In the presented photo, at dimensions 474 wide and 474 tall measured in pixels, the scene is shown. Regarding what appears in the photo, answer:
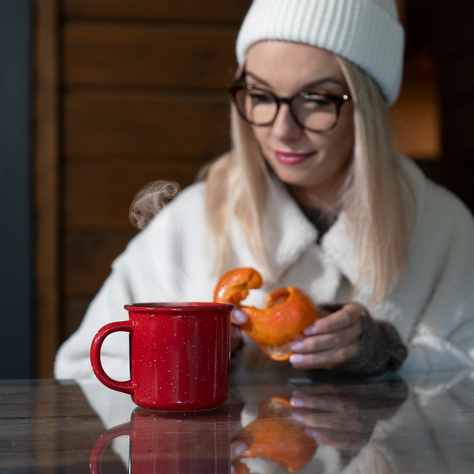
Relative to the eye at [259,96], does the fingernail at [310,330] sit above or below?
below

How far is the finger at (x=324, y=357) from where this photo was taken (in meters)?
1.10

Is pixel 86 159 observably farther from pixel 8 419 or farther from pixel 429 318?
pixel 8 419

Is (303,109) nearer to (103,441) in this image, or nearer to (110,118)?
(103,441)

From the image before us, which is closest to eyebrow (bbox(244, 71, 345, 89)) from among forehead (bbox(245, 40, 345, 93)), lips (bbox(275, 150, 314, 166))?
forehead (bbox(245, 40, 345, 93))

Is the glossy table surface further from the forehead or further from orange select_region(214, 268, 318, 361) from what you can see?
the forehead

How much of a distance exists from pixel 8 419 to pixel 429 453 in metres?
0.49

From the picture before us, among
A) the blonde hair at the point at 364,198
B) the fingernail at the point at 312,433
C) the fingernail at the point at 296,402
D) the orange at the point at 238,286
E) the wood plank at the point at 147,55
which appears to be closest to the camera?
the fingernail at the point at 312,433

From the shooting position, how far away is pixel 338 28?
1353 millimetres

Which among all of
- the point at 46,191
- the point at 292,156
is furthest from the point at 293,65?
the point at 46,191

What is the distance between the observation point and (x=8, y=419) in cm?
84

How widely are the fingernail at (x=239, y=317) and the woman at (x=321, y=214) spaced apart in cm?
22

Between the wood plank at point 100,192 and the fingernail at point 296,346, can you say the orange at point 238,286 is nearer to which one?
the fingernail at point 296,346

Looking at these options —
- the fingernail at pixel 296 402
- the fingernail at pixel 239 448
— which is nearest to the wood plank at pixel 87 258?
the fingernail at pixel 296 402

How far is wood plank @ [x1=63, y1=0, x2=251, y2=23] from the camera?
2.27 meters
